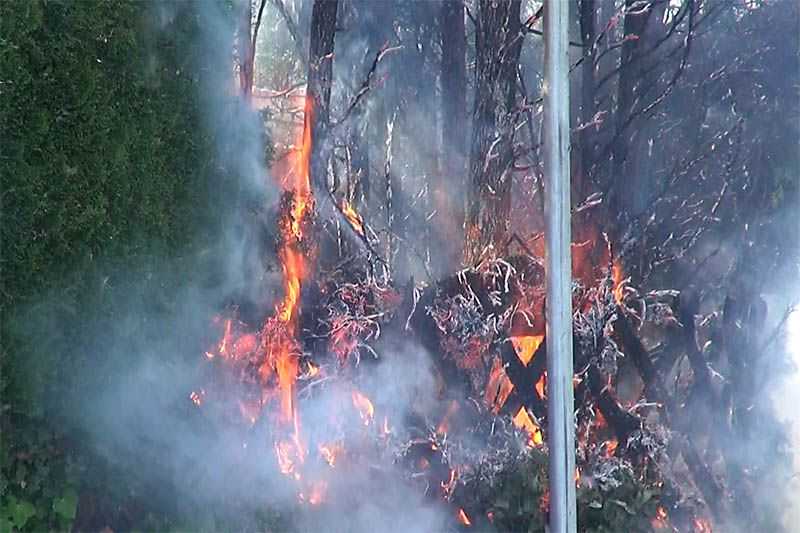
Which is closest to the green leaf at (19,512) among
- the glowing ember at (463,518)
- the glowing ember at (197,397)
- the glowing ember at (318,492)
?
the glowing ember at (197,397)

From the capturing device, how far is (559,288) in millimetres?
3596

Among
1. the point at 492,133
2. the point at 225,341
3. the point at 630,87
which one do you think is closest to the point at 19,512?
the point at 225,341

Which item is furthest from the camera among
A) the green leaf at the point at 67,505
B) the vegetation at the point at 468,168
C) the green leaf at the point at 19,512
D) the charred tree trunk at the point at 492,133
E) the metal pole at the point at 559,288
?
the charred tree trunk at the point at 492,133

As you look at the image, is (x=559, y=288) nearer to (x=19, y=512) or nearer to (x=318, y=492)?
(x=318, y=492)

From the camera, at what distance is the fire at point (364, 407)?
389 centimetres

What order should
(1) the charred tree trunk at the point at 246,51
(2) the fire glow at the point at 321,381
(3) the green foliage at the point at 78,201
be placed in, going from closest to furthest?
(3) the green foliage at the point at 78,201, (1) the charred tree trunk at the point at 246,51, (2) the fire glow at the point at 321,381

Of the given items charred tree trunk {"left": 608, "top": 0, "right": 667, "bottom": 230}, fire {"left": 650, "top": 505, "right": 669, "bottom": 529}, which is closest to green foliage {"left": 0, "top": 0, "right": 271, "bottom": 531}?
charred tree trunk {"left": 608, "top": 0, "right": 667, "bottom": 230}

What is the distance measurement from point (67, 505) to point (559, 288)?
2174mm

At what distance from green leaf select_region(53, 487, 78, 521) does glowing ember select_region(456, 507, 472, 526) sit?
171 cm

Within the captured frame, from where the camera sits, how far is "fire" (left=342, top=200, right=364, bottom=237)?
12.6 ft

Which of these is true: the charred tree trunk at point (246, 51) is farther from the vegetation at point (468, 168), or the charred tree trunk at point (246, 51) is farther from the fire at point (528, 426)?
the fire at point (528, 426)

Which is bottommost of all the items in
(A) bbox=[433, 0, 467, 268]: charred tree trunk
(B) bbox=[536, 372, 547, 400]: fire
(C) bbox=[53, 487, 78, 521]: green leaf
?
(C) bbox=[53, 487, 78, 521]: green leaf

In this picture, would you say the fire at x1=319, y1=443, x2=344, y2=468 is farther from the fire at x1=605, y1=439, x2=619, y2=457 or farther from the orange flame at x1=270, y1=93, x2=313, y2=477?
the fire at x1=605, y1=439, x2=619, y2=457

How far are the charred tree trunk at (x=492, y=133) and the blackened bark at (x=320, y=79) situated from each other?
696 millimetres
